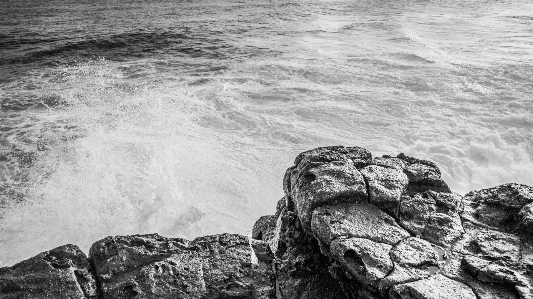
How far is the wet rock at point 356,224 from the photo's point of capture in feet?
10.4

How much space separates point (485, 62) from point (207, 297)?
45.3ft

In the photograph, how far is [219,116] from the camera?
9711mm

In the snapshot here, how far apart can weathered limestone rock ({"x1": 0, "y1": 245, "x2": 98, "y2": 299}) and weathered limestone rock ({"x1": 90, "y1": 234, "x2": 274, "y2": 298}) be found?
114 mm

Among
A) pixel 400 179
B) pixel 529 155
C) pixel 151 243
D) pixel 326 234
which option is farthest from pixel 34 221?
pixel 529 155

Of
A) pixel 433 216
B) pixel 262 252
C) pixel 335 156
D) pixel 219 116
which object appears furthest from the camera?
pixel 219 116

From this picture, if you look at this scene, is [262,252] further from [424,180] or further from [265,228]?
[424,180]

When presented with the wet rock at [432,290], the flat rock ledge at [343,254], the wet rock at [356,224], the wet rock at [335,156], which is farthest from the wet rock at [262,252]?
the wet rock at [432,290]

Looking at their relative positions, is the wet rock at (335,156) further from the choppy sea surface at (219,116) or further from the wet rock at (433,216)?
the choppy sea surface at (219,116)

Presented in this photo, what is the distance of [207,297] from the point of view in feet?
10.1

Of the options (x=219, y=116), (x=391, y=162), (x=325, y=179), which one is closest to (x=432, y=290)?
(x=325, y=179)

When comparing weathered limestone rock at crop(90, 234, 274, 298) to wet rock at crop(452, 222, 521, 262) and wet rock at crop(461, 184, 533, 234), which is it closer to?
wet rock at crop(452, 222, 521, 262)

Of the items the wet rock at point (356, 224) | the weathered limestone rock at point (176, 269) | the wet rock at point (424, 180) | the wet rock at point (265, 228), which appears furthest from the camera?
the wet rock at point (265, 228)

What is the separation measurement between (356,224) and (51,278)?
267 cm

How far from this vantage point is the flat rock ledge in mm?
2822
